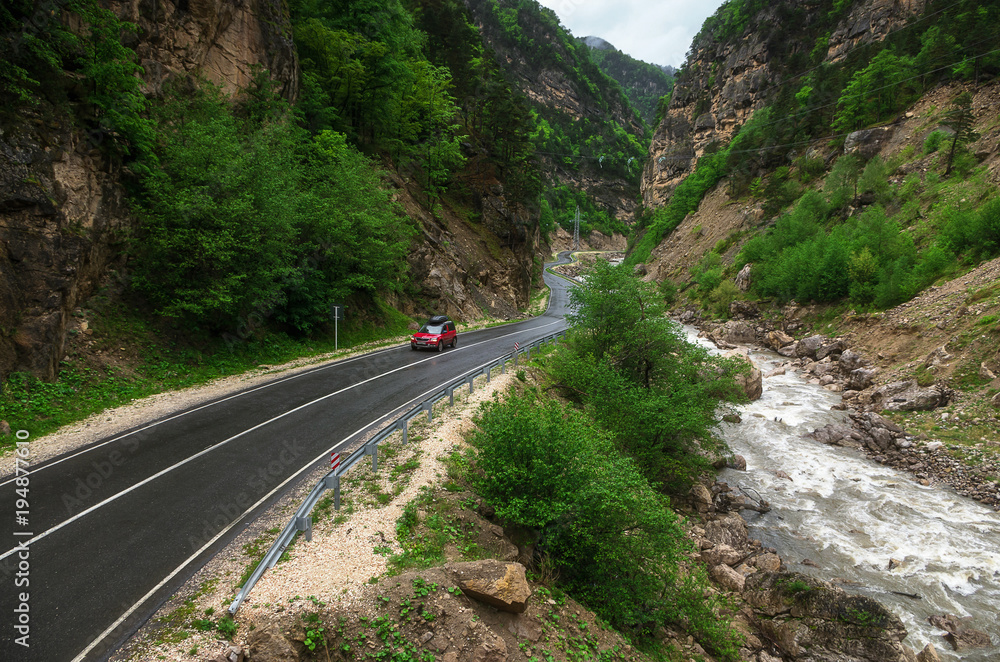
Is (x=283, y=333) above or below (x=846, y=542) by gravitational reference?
above

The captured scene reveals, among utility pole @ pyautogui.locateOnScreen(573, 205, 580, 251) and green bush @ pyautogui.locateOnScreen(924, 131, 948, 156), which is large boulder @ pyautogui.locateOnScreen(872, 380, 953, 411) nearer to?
green bush @ pyautogui.locateOnScreen(924, 131, 948, 156)

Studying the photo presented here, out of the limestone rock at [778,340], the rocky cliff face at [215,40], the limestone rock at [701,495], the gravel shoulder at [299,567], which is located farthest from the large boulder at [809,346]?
the rocky cliff face at [215,40]

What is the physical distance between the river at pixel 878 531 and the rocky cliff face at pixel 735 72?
58.6 metres

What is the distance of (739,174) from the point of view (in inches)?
2286

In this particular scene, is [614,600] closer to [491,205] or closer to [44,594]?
[44,594]

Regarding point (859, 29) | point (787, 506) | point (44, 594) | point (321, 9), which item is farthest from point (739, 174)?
point (44, 594)

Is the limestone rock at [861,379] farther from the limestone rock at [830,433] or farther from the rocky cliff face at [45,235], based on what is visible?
the rocky cliff face at [45,235]

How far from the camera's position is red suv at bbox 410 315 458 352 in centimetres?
2294

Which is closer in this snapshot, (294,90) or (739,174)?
(294,90)

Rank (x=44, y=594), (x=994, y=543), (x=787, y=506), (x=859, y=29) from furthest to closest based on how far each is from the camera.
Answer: (x=859, y=29), (x=787, y=506), (x=994, y=543), (x=44, y=594)

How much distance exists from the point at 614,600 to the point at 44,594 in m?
8.40

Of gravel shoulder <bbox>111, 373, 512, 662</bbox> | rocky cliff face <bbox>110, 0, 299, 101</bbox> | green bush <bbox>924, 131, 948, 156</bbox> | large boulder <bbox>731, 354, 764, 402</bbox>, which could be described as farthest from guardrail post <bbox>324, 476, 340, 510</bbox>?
green bush <bbox>924, 131, 948, 156</bbox>

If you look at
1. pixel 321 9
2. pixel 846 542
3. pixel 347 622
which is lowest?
pixel 846 542

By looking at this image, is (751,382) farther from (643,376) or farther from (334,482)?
(334,482)
